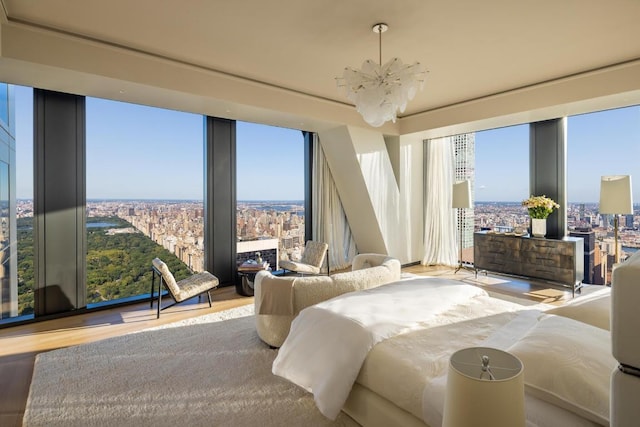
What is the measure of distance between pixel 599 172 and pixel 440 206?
261 centimetres

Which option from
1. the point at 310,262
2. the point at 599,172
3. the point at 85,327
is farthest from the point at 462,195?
the point at 85,327

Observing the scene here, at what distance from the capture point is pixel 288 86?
4840 millimetres

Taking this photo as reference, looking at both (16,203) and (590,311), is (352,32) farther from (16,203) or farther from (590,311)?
(16,203)

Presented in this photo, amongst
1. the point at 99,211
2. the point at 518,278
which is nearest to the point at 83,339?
the point at 99,211

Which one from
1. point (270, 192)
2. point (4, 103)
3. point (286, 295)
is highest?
point (4, 103)

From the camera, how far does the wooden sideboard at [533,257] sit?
474cm

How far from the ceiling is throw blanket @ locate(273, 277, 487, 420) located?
2.38 metres

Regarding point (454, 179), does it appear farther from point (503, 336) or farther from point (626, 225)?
point (503, 336)

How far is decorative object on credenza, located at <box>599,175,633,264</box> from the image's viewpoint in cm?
407

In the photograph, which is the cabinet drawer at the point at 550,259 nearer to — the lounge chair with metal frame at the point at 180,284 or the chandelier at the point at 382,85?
the chandelier at the point at 382,85

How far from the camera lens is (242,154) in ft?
19.2

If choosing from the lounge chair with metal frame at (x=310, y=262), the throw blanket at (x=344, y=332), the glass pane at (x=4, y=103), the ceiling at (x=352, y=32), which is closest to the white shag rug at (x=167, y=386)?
the throw blanket at (x=344, y=332)

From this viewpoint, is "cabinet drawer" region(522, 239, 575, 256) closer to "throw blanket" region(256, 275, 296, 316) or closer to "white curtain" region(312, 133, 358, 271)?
"white curtain" region(312, 133, 358, 271)

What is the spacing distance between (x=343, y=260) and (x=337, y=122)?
281 cm
